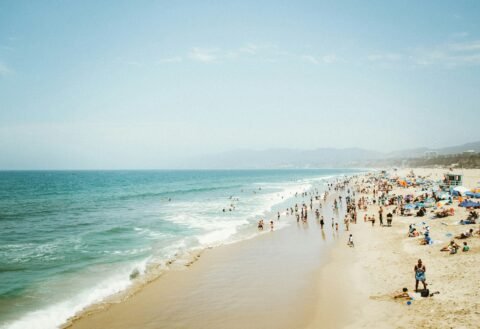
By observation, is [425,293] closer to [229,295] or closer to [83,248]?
[229,295]

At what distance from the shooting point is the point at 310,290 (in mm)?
14156

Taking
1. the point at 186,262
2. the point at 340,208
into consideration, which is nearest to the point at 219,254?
the point at 186,262

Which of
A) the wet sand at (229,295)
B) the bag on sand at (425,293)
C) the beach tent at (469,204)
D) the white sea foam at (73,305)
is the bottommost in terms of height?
the wet sand at (229,295)

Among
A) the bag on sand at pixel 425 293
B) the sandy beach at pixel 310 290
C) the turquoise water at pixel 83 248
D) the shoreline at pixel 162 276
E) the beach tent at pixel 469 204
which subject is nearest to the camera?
the sandy beach at pixel 310 290

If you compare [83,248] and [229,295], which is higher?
[83,248]

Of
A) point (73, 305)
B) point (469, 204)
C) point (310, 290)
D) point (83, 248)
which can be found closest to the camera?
point (73, 305)

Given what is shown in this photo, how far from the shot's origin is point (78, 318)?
1189 centimetres

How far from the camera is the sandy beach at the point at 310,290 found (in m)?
11.1

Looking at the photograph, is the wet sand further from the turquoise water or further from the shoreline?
the turquoise water

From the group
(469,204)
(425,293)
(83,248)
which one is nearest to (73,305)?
(83,248)

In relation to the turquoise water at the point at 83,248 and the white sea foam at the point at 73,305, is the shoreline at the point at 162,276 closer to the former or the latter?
the white sea foam at the point at 73,305

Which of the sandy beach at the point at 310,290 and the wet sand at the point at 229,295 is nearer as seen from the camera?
the sandy beach at the point at 310,290

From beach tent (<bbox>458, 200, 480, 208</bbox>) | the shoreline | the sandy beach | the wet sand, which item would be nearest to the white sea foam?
the shoreline

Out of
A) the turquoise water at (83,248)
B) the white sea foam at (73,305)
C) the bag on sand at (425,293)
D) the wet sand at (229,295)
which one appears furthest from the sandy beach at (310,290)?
the turquoise water at (83,248)
